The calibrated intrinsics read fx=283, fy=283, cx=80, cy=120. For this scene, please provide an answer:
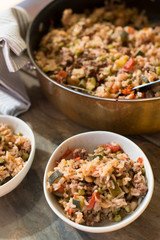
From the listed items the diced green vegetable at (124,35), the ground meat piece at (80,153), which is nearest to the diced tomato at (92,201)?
the ground meat piece at (80,153)

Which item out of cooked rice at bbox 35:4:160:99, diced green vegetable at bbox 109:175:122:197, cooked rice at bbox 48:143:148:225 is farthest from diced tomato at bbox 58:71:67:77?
diced green vegetable at bbox 109:175:122:197

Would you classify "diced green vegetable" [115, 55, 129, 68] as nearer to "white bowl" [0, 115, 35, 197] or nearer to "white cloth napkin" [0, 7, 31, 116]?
"white cloth napkin" [0, 7, 31, 116]

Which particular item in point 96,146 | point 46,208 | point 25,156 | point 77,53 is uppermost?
point 77,53

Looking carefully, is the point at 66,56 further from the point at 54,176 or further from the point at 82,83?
the point at 54,176

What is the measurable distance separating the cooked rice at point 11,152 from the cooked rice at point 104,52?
0.56m

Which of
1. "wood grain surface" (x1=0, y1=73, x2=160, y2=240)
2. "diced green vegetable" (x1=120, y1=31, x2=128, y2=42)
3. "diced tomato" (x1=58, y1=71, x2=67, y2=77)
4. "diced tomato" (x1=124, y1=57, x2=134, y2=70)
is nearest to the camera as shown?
"wood grain surface" (x1=0, y1=73, x2=160, y2=240)

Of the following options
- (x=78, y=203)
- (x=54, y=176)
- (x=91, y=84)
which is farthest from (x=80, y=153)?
(x=91, y=84)

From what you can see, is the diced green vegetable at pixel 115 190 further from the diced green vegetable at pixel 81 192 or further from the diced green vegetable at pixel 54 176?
the diced green vegetable at pixel 54 176

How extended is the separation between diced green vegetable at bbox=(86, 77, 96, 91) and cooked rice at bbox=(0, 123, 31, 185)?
0.60m

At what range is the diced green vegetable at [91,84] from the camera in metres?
2.14

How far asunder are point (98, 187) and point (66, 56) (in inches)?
46.2

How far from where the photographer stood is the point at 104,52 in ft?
7.61

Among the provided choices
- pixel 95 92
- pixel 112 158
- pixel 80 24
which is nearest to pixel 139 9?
pixel 80 24

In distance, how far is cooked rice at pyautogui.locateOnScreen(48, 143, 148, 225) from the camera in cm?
159
